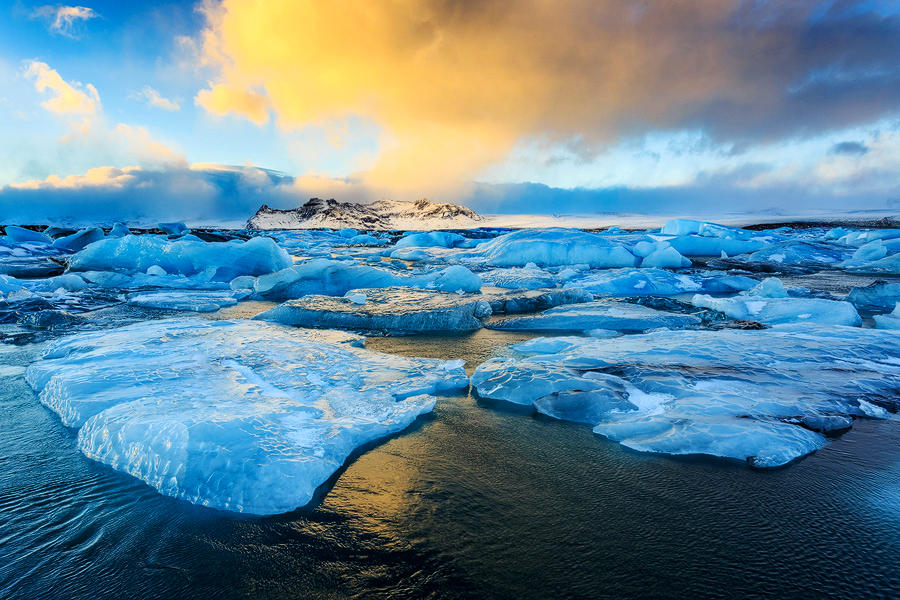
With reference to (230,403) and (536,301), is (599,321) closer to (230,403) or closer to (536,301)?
(536,301)

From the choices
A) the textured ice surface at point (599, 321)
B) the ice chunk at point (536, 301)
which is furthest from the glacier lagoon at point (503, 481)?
the ice chunk at point (536, 301)

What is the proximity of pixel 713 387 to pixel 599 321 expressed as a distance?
235 centimetres

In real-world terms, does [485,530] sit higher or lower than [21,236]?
higher

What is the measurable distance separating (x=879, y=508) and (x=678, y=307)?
476cm

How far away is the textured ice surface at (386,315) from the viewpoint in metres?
5.24

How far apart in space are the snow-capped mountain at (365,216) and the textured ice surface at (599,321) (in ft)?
382

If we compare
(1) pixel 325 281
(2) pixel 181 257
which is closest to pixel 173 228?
(2) pixel 181 257

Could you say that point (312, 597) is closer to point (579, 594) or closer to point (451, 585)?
point (451, 585)

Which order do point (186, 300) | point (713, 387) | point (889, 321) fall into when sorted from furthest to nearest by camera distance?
point (186, 300) < point (889, 321) < point (713, 387)

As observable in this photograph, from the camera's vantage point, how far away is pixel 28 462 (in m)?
2.02

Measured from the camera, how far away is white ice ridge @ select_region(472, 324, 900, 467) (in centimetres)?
222

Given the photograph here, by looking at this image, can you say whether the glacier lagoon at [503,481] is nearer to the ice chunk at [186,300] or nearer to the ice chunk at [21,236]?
the ice chunk at [186,300]

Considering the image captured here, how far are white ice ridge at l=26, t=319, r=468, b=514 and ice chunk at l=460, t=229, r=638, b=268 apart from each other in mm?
10751

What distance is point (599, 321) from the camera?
5.22 metres
